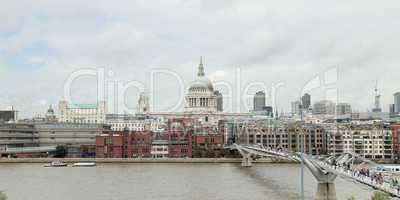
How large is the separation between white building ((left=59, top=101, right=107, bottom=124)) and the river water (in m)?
65.1

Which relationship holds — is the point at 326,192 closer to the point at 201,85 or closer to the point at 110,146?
the point at 110,146

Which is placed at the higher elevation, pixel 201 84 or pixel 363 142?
pixel 201 84

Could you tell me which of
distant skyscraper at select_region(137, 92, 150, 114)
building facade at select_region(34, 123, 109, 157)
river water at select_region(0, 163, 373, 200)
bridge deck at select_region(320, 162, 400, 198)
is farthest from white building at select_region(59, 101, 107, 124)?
bridge deck at select_region(320, 162, 400, 198)

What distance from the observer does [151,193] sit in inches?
915

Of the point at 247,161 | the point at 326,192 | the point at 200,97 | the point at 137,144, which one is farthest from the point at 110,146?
the point at 200,97

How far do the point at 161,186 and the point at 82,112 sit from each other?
77.5m

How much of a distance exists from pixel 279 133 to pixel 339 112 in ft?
219

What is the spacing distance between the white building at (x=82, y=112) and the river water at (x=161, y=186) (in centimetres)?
6506

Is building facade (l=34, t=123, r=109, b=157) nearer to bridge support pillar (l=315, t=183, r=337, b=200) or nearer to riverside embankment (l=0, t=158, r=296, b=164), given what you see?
riverside embankment (l=0, t=158, r=296, b=164)

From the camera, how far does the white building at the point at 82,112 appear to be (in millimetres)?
98625

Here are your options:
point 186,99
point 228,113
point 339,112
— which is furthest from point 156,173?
point 339,112

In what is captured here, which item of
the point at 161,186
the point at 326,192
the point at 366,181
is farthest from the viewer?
the point at 161,186

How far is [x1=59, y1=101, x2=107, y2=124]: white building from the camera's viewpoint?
9862 centimetres

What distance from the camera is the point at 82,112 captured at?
10144 centimetres
